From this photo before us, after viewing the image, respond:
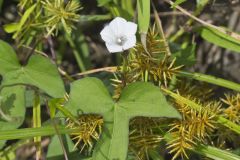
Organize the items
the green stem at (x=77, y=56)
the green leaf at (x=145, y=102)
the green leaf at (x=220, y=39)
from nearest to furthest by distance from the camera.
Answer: the green leaf at (x=145, y=102) → the green leaf at (x=220, y=39) → the green stem at (x=77, y=56)

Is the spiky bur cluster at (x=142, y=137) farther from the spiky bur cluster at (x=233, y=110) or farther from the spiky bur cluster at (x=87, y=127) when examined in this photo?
the spiky bur cluster at (x=233, y=110)

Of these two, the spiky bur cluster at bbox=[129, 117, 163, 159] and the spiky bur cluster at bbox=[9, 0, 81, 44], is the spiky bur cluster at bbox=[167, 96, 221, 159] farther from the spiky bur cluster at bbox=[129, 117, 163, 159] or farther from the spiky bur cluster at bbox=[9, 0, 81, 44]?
the spiky bur cluster at bbox=[9, 0, 81, 44]

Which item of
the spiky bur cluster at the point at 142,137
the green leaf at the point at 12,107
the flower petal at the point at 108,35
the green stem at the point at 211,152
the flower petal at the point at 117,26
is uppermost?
the flower petal at the point at 117,26

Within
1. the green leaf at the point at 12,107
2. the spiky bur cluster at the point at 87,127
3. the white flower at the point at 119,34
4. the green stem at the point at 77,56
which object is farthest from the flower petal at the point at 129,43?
the green stem at the point at 77,56

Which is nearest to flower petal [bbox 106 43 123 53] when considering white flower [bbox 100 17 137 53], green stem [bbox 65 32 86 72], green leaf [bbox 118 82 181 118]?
white flower [bbox 100 17 137 53]

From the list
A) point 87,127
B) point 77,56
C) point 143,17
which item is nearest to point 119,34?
point 143,17

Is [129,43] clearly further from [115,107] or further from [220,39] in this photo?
[220,39]
